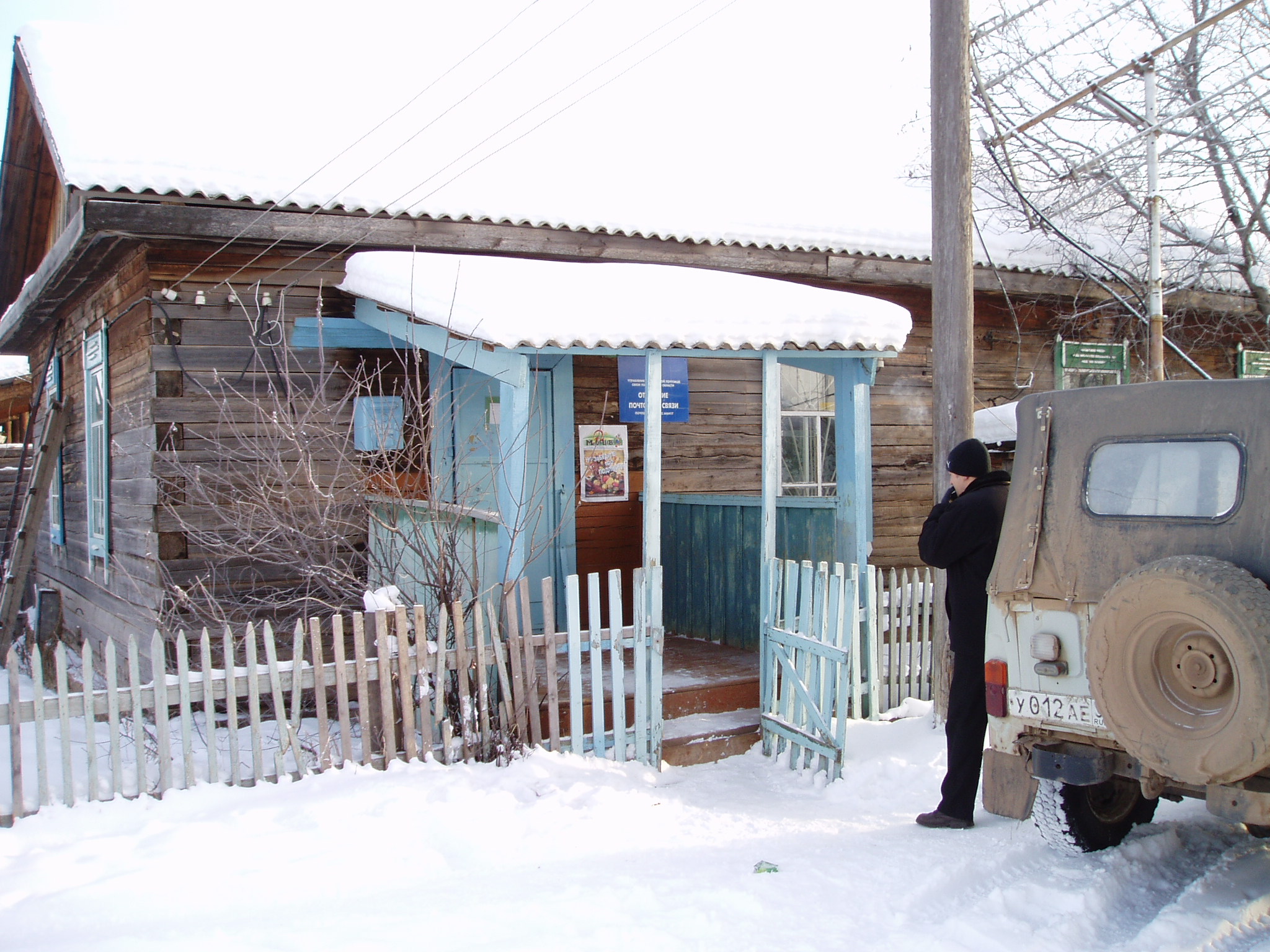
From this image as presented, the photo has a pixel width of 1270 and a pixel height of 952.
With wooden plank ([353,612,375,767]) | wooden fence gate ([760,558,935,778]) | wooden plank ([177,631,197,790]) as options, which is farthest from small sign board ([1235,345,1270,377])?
wooden plank ([177,631,197,790])

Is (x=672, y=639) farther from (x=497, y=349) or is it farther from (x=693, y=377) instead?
(x=497, y=349)

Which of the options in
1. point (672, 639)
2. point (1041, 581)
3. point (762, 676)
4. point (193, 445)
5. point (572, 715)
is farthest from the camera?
point (672, 639)

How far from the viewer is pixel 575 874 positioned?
13.4ft

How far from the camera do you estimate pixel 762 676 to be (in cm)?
605

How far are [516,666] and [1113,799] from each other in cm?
291

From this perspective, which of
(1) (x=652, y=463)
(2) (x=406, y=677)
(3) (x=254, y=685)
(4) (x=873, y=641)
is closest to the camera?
(3) (x=254, y=685)

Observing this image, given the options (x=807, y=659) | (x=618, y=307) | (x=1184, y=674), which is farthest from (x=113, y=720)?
(x=1184, y=674)

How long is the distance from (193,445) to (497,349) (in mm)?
3183

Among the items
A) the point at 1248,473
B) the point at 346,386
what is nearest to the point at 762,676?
the point at 1248,473

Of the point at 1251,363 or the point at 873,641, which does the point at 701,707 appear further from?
the point at 1251,363

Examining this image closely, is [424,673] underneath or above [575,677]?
above

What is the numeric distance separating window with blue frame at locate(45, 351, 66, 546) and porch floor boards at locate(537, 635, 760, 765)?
692 centimetres

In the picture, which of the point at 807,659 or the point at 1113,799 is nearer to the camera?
the point at 1113,799

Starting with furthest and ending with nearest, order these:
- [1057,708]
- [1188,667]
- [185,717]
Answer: [185,717] < [1057,708] < [1188,667]
